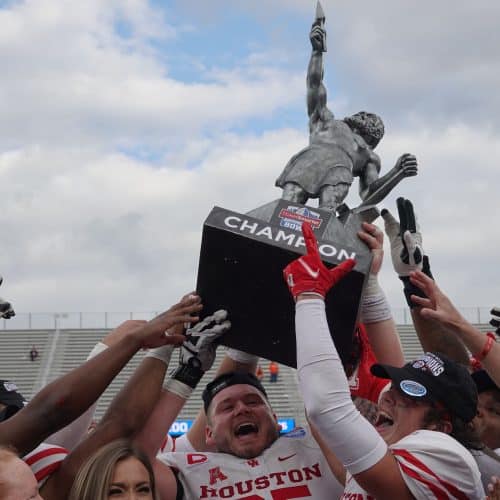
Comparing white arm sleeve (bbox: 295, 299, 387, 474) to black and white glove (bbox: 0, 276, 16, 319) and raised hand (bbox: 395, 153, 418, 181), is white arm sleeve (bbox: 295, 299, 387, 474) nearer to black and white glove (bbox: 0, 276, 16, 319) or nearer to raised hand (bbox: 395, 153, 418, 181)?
black and white glove (bbox: 0, 276, 16, 319)

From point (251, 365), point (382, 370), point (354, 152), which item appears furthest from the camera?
point (354, 152)

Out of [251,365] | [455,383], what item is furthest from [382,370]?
[251,365]

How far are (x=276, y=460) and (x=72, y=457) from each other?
0.70 m

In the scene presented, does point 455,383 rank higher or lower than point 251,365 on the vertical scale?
lower

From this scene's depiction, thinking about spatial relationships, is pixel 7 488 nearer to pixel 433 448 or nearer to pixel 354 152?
pixel 433 448

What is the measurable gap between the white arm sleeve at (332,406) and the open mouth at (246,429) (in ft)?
2.69

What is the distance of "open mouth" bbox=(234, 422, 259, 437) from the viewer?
9.38 ft

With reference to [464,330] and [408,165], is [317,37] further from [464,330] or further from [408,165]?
[464,330]

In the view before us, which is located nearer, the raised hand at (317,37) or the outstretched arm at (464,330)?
the outstretched arm at (464,330)

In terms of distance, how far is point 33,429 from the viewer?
224 cm

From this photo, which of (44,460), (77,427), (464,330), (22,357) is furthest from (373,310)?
(22,357)

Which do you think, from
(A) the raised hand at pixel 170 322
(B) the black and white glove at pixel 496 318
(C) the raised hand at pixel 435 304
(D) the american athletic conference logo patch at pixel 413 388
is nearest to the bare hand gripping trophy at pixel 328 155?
(B) the black and white glove at pixel 496 318

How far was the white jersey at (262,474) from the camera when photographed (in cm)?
266

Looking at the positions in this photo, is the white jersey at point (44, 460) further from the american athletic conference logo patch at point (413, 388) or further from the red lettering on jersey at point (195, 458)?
the american athletic conference logo patch at point (413, 388)
